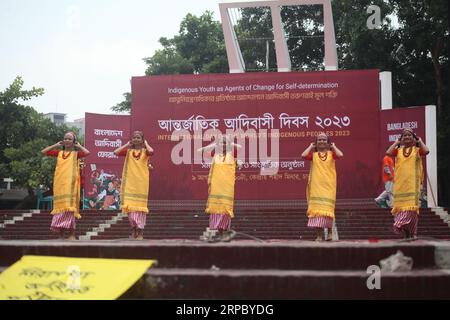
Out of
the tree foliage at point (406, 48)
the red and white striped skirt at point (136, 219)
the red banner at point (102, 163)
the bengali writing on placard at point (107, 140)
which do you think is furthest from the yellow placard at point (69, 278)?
the tree foliage at point (406, 48)

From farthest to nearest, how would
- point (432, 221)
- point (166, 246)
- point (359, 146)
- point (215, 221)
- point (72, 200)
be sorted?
point (359, 146)
point (432, 221)
point (215, 221)
point (72, 200)
point (166, 246)

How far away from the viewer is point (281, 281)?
3492mm

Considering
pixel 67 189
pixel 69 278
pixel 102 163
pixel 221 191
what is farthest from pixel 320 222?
pixel 102 163

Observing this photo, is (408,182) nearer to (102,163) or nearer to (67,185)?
(67,185)

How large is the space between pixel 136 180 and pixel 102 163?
7429mm

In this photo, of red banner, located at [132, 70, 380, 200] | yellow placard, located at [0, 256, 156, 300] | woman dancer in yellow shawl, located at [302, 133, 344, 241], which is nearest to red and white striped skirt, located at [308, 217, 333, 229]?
woman dancer in yellow shawl, located at [302, 133, 344, 241]

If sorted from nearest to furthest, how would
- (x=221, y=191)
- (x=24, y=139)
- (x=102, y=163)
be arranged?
(x=221, y=191)
(x=102, y=163)
(x=24, y=139)

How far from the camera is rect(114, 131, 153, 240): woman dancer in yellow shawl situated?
298 inches

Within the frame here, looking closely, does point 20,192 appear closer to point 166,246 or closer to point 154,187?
point 154,187

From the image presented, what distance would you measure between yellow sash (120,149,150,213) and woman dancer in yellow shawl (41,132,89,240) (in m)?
0.66

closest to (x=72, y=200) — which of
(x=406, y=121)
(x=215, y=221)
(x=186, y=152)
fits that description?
(x=215, y=221)

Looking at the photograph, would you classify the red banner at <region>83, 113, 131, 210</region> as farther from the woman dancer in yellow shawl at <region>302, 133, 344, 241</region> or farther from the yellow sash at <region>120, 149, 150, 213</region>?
the woman dancer in yellow shawl at <region>302, 133, 344, 241</region>

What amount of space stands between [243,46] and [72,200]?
61.0ft

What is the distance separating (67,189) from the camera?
289 inches
